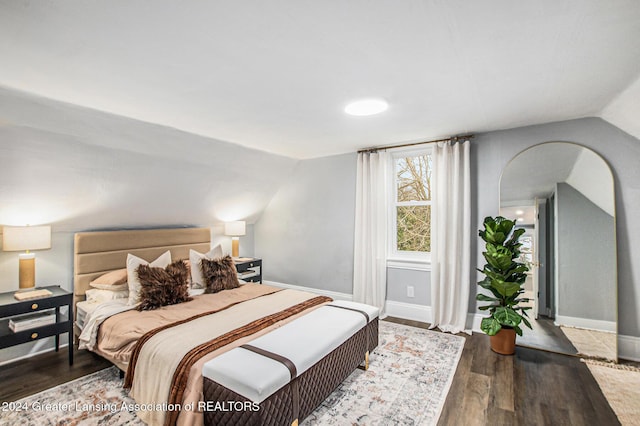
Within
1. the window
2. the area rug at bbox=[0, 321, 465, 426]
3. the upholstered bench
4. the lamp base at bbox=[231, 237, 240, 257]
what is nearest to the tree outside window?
the window

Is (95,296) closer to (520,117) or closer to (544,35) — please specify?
(544,35)

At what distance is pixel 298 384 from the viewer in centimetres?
191

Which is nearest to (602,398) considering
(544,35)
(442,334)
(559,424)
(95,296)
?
(559,424)

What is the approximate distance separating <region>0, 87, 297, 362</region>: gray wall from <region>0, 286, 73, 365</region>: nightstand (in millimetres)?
→ 425

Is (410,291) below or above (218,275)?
below

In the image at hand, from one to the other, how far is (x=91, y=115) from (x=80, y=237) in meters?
1.41

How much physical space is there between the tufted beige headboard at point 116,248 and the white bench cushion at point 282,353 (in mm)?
2286

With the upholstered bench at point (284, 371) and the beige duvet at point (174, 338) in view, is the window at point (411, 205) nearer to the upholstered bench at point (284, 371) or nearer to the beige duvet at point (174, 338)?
the beige duvet at point (174, 338)

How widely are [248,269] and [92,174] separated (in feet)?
8.13

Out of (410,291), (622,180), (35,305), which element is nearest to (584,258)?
(622,180)

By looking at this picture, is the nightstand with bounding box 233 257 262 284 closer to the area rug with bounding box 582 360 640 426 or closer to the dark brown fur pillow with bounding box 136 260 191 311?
the dark brown fur pillow with bounding box 136 260 191 311

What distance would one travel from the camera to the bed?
75.0 inches

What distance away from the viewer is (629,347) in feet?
9.50

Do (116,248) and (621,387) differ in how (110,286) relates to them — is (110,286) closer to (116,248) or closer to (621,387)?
(116,248)
